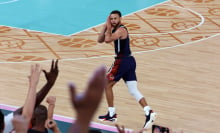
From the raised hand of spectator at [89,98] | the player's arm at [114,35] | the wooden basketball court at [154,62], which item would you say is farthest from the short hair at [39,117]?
the wooden basketball court at [154,62]

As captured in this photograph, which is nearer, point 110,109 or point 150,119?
point 150,119

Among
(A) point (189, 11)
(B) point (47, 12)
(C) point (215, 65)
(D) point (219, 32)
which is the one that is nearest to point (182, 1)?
(A) point (189, 11)

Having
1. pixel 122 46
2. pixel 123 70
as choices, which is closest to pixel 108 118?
pixel 123 70

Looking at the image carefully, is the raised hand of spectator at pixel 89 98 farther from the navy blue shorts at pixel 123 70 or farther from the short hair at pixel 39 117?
the navy blue shorts at pixel 123 70

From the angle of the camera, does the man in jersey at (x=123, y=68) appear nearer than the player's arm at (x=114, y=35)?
No

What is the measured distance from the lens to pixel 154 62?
994 cm

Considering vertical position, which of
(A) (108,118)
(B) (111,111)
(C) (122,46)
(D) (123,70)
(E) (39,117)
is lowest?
(A) (108,118)

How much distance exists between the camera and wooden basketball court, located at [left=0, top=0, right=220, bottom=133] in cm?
789

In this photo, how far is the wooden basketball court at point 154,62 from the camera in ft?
25.9

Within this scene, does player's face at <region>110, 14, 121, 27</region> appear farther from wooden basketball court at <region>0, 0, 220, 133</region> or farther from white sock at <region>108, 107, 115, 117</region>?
wooden basketball court at <region>0, 0, 220, 133</region>

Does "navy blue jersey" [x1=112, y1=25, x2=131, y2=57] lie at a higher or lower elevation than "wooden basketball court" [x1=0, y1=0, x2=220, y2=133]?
higher

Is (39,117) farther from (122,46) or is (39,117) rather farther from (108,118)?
(108,118)

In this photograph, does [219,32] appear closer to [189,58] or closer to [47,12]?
[189,58]

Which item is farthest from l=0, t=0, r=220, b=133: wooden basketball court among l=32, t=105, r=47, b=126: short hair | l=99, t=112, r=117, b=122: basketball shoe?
l=32, t=105, r=47, b=126: short hair
